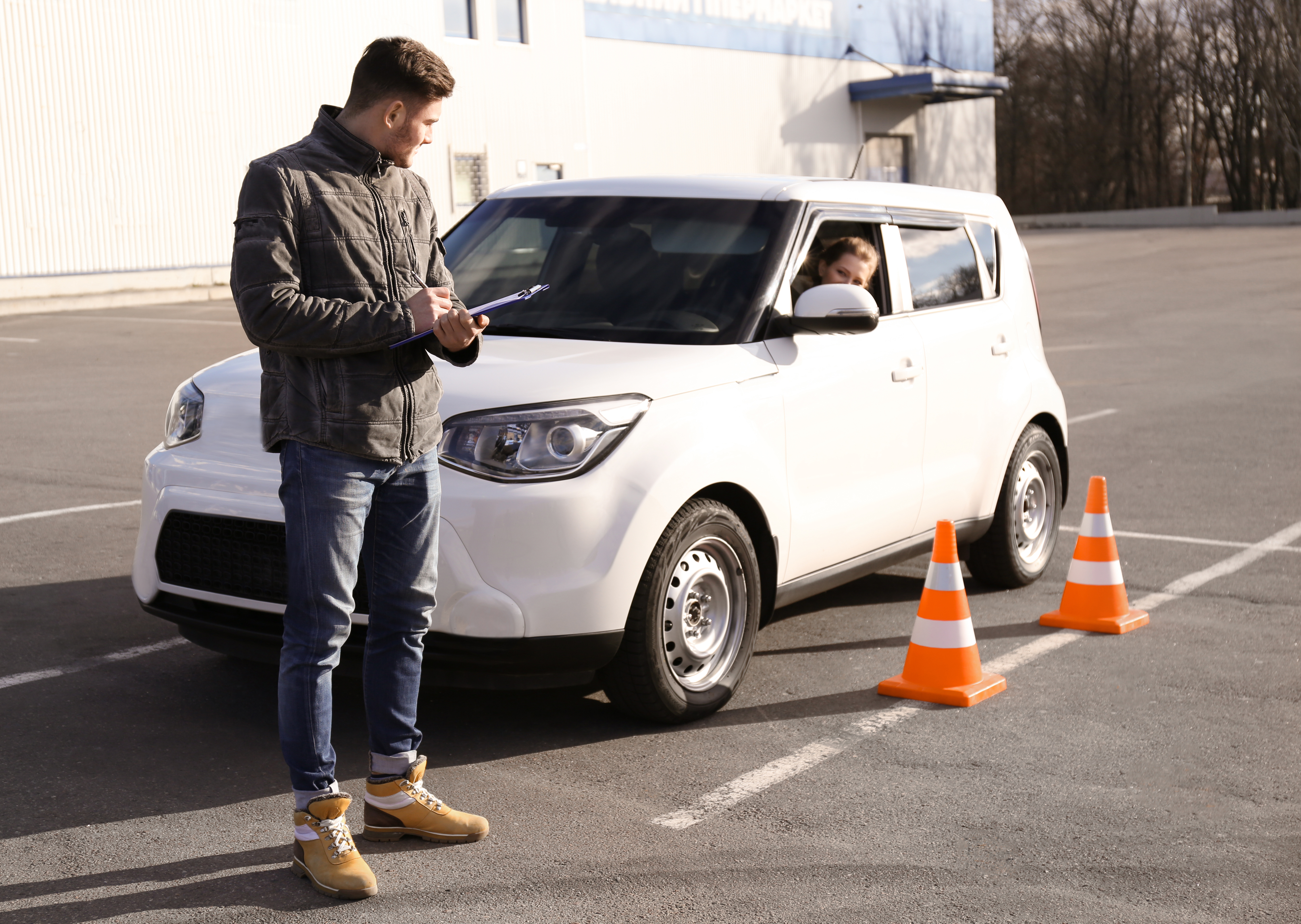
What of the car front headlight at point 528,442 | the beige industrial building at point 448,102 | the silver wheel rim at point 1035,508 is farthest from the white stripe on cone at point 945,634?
the beige industrial building at point 448,102

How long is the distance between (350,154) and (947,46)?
160 ft

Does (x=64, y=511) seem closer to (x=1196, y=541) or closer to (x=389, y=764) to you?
(x=389, y=764)

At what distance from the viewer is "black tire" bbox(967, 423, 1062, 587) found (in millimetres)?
6664

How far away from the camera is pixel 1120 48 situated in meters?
67.1

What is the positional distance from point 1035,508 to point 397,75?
4.45 m

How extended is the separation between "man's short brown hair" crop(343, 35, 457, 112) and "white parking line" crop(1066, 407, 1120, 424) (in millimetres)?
9720

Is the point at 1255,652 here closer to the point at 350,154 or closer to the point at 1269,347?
the point at 350,154

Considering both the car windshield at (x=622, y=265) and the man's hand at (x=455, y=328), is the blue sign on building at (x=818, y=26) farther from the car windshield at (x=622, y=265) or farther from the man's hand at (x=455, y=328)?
the man's hand at (x=455, y=328)

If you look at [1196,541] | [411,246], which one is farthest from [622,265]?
[1196,541]

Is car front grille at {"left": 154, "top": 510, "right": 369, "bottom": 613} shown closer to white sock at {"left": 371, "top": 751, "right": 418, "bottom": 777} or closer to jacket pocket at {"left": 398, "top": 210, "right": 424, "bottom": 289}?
white sock at {"left": 371, "top": 751, "right": 418, "bottom": 777}

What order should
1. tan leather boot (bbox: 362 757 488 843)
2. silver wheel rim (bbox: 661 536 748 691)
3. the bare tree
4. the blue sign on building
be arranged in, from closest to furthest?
tan leather boot (bbox: 362 757 488 843) → silver wheel rim (bbox: 661 536 748 691) → the blue sign on building → the bare tree

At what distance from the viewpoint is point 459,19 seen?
108 ft

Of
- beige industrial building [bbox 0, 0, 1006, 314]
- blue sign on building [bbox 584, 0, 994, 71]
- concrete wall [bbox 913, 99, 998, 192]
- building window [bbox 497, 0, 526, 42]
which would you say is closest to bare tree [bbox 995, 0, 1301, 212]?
blue sign on building [bbox 584, 0, 994, 71]

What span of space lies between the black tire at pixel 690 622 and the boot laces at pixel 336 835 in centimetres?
120
